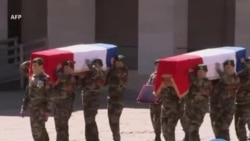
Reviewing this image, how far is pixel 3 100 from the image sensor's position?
61.0 ft

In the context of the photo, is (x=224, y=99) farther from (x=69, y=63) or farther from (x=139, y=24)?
(x=139, y=24)

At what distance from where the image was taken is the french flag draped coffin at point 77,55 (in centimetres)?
1127

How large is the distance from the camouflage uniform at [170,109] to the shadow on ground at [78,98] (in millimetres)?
5812

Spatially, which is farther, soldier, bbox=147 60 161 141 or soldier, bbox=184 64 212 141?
soldier, bbox=147 60 161 141

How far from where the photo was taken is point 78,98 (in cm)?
1895

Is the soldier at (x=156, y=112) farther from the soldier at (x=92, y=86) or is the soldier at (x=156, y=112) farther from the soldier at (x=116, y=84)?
the soldier at (x=92, y=86)

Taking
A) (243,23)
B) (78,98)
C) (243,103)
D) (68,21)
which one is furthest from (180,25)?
(243,103)

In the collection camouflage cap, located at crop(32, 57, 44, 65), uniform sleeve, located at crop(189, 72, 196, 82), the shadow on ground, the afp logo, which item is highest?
camouflage cap, located at crop(32, 57, 44, 65)

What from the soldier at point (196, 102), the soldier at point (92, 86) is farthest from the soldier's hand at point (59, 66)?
the soldier at point (196, 102)

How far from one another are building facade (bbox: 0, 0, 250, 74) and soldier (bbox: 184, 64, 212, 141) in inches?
315

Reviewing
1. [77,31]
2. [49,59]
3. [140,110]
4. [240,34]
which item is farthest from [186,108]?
[77,31]

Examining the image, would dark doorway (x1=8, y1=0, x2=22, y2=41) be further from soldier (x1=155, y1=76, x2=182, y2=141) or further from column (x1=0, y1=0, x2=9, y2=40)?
soldier (x1=155, y1=76, x2=182, y2=141)

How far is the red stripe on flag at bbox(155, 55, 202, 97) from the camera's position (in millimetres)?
10836

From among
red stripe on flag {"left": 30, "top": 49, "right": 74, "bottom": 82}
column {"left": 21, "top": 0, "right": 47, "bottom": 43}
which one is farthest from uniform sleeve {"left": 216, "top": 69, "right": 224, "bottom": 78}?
column {"left": 21, "top": 0, "right": 47, "bottom": 43}
